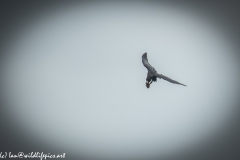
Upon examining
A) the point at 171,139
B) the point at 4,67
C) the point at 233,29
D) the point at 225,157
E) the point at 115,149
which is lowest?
the point at 225,157

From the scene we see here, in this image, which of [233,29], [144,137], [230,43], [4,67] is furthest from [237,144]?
[4,67]

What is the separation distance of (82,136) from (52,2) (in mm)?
54051

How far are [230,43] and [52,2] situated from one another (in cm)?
5789


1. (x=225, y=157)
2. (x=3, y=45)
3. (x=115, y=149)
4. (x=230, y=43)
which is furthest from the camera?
(x=3, y=45)

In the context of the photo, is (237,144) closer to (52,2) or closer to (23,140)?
(23,140)

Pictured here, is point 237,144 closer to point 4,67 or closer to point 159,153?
point 159,153

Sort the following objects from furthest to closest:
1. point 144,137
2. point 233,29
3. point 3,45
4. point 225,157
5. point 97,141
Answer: point 3,45 < point 233,29 < point 144,137 < point 97,141 < point 225,157

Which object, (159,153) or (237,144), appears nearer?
(237,144)

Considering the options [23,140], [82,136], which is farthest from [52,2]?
[23,140]

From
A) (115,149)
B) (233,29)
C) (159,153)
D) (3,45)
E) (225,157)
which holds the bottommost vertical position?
(225,157)

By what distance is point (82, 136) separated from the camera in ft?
184

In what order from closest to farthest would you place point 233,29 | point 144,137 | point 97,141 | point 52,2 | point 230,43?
point 97,141
point 144,137
point 233,29
point 230,43
point 52,2

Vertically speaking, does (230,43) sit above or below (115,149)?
above

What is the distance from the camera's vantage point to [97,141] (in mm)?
55594
